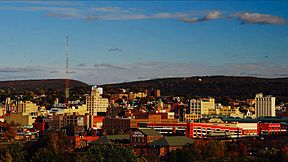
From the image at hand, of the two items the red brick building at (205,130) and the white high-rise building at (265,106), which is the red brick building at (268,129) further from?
the white high-rise building at (265,106)

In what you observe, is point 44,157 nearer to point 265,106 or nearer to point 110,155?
point 110,155

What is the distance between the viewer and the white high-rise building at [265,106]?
118500 mm

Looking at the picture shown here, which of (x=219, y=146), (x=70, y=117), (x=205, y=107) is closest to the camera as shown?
(x=219, y=146)

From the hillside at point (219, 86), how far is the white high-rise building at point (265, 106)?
1274 inches

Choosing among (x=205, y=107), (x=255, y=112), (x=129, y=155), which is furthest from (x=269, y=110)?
(x=129, y=155)

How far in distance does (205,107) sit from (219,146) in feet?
203

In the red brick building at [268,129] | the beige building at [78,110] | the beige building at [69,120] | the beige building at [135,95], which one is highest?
the beige building at [135,95]

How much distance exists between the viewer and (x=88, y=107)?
371ft

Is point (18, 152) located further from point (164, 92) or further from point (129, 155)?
point (164, 92)

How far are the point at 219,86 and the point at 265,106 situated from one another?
4878 centimetres

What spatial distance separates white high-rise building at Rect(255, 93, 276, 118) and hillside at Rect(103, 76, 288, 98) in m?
32.4

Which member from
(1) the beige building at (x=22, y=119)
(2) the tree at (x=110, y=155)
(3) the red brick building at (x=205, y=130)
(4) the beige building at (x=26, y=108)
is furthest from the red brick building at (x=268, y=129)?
(2) the tree at (x=110, y=155)

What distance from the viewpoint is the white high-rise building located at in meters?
118

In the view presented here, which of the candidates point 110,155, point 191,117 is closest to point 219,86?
point 191,117
